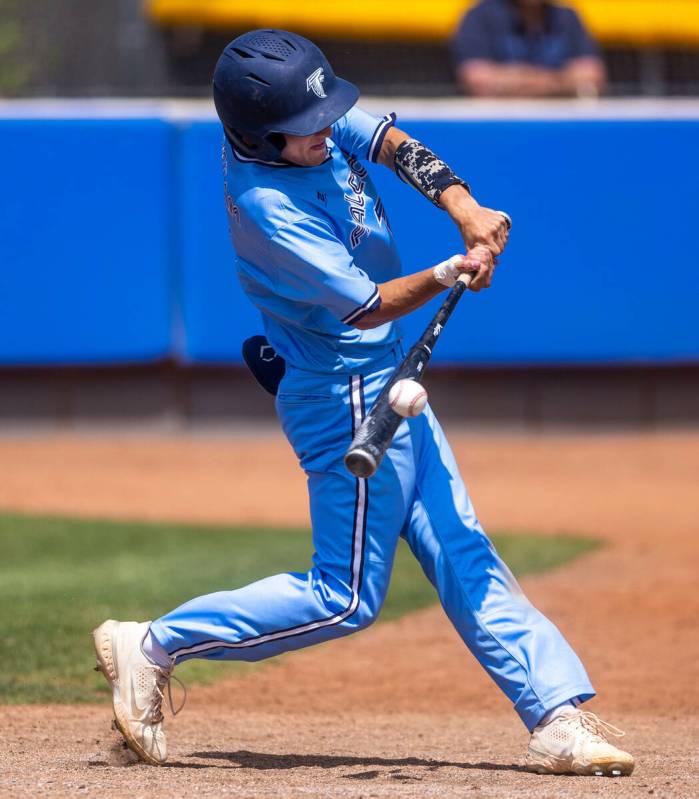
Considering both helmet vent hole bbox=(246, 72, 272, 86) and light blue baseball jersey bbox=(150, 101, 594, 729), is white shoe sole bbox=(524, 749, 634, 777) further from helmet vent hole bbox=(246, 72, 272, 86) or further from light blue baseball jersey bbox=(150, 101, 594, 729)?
helmet vent hole bbox=(246, 72, 272, 86)

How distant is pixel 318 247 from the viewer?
3801 millimetres

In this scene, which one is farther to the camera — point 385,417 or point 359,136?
point 359,136

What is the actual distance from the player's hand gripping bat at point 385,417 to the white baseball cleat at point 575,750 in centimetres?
91

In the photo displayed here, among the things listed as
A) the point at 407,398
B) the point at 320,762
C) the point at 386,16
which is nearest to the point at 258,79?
the point at 407,398

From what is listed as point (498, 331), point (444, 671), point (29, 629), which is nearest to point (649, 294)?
point (498, 331)

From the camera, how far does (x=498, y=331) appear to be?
34.5 feet

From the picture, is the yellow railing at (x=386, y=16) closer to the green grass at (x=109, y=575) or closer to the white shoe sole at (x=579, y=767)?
the green grass at (x=109, y=575)

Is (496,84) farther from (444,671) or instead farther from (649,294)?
(444,671)

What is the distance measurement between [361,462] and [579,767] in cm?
107

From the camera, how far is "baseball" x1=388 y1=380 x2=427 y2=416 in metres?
3.62

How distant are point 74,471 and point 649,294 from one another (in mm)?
4316

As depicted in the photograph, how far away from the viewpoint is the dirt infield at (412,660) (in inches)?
156

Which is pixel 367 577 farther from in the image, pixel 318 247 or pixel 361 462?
pixel 318 247

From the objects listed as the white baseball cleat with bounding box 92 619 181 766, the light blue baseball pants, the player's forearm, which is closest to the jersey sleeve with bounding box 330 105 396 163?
the player's forearm
